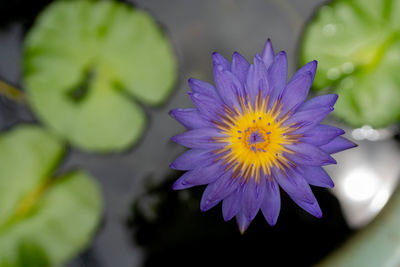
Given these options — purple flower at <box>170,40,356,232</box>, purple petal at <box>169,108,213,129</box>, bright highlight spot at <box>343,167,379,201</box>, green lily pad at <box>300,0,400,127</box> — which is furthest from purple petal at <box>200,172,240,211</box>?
bright highlight spot at <box>343,167,379,201</box>

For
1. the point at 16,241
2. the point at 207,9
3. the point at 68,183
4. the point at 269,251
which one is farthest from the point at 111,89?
the point at 269,251

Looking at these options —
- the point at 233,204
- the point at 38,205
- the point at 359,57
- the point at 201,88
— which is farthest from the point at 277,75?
the point at 38,205

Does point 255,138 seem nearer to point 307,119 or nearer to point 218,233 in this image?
point 307,119

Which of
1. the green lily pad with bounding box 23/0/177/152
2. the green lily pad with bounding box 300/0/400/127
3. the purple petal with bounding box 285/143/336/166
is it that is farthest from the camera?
the green lily pad with bounding box 23/0/177/152

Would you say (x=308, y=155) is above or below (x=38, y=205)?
above

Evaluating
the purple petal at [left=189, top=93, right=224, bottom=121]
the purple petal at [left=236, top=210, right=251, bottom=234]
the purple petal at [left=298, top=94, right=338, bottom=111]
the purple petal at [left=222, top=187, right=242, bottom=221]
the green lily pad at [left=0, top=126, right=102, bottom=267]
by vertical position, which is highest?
the purple petal at [left=298, top=94, right=338, bottom=111]

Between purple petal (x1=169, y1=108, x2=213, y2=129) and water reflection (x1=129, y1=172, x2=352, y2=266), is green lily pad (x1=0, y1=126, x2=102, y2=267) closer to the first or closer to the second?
water reflection (x1=129, y1=172, x2=352, y2=266)
